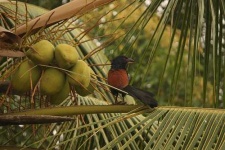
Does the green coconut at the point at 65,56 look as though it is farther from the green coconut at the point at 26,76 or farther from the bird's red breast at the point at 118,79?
the bird's red breast at the point at 118,79

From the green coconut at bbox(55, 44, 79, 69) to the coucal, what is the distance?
19 centimetres

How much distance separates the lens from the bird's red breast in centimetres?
200

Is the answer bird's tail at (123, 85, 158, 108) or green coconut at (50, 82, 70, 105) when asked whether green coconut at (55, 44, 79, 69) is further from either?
bird's tail at (123, 85, 158, 108)

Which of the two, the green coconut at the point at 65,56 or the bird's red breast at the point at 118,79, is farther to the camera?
the bird's red breast at the point at 118,79

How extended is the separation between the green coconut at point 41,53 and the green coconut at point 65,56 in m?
0.02

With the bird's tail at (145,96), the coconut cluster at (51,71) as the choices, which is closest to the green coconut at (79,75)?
the coconut cluster at (51,71)

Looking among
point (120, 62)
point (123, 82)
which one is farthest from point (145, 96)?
point (120, 62)

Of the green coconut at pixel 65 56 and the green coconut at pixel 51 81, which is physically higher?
the green coconut at pixel 65 56

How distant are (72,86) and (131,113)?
0.18 metres

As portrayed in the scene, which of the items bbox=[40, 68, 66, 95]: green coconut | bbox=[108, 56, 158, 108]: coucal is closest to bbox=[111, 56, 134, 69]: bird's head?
bbox=[108, 56, 158, 108]: coucal

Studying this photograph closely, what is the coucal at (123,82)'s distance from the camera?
6.13 ft

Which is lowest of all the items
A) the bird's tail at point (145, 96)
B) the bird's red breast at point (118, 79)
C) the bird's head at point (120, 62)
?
the bird's tail at point (145, 96)

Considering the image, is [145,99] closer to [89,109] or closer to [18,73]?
[89,109]

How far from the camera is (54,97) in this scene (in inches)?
74.4
